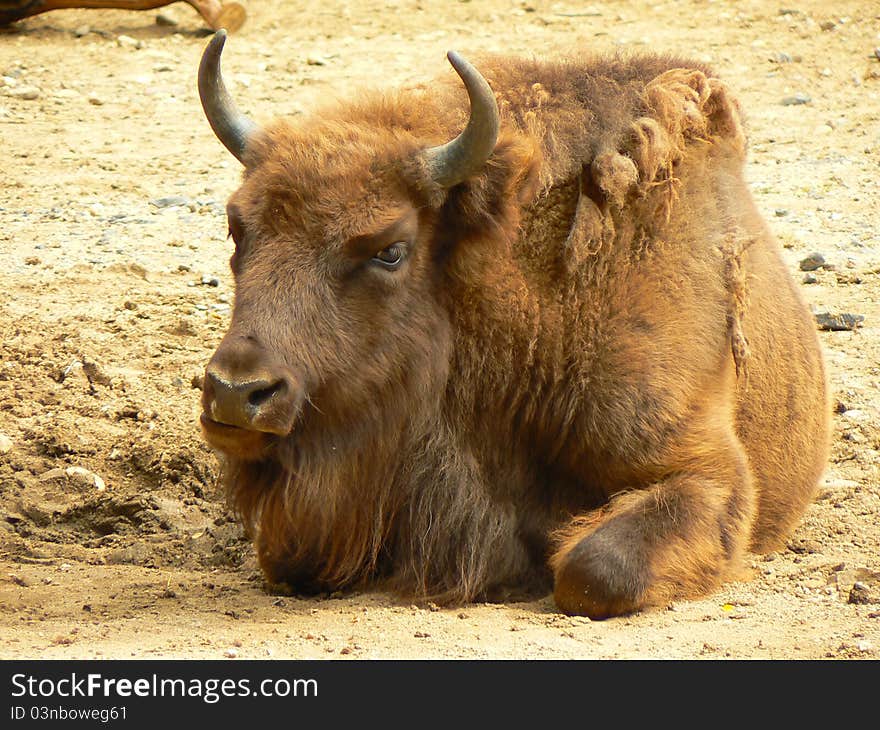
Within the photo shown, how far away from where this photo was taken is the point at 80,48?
12484 mm

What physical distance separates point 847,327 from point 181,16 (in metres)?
8.12

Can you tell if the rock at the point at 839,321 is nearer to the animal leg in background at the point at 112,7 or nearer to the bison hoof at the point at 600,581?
the bison hoof at the point at 600,581

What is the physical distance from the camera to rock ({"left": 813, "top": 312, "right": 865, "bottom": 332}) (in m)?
7.45

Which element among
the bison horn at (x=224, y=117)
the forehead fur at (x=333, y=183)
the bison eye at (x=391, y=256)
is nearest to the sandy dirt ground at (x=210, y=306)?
the bison horn at (x=224, y=117)

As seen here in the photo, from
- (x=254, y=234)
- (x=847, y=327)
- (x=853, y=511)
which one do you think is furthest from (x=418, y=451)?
(x=847, y=327)

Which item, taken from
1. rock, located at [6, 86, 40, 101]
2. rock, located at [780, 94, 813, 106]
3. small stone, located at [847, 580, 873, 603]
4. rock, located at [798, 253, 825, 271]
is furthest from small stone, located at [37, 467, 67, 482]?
rock, located at [780, 94, 813, 106]

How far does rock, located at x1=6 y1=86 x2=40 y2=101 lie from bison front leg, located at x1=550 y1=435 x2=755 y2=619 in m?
7.80

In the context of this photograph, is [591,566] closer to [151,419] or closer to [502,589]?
[502,589]

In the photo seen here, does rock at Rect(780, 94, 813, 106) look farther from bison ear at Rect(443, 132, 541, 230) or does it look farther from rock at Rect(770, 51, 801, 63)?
bison ear at Rect(443, 132, 541, 230)

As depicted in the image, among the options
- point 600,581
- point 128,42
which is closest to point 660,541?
point 600,581

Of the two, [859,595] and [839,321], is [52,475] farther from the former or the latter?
[839,321]

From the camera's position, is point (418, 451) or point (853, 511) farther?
point (853, 511)

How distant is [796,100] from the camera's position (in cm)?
1096

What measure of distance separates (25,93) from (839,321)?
22.5 feet
